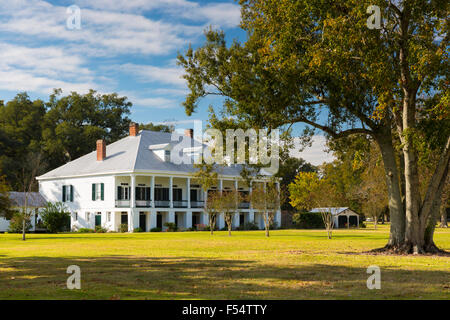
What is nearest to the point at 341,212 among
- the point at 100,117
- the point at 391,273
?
the point at 100,117

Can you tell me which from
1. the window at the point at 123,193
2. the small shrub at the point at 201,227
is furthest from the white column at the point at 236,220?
the window at the point at 123,193

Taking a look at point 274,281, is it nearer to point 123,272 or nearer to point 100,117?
point 123,272

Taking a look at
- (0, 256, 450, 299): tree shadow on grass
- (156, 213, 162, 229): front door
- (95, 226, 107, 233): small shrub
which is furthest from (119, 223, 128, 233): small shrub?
(0, 256, 450, 299): tree shadow on grass

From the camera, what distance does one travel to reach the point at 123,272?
1398 cm

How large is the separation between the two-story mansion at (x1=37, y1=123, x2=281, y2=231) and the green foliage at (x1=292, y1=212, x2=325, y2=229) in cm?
686

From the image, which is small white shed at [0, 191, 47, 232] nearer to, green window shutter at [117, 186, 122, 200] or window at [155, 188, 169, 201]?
green window shutter at [117, 186, 122, 200]

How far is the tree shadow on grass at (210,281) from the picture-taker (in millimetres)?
10133

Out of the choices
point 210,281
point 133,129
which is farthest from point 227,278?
point 133,129

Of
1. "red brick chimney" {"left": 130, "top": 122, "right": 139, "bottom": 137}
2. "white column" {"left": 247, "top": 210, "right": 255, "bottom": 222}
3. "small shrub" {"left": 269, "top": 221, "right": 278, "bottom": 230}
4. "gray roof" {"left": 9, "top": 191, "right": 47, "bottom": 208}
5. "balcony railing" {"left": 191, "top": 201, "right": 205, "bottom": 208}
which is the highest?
"red brick chimney" {"left": 130, "top": 122, "right": 139, "bottom": 137}

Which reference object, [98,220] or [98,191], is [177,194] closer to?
[98,191]

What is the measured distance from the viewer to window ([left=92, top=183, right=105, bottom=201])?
54188 millimetres

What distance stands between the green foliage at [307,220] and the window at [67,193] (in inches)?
1017

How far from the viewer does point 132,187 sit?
5212cm

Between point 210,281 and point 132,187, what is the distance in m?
41.0
